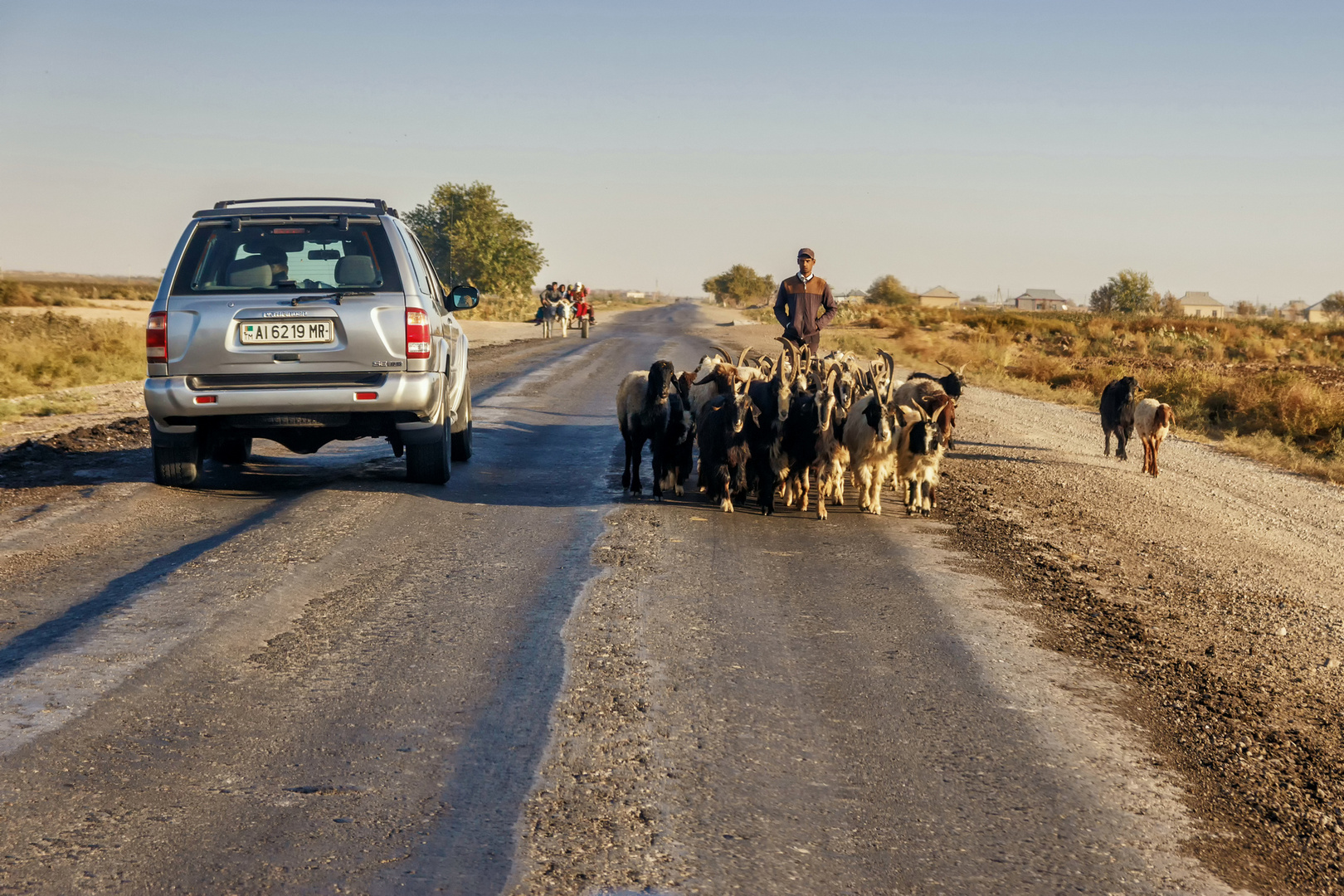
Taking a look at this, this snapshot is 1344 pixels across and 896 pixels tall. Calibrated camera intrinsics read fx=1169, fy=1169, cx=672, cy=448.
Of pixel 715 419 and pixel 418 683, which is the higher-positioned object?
pixel 715 419

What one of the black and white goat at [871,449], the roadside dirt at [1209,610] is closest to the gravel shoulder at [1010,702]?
the roadside dirt at [1209,610]

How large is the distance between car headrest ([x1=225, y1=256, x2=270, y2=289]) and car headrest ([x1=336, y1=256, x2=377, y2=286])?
0.61 metres

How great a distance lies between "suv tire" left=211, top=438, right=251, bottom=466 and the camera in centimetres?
1165

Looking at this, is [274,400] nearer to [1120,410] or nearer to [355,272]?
[355,272]

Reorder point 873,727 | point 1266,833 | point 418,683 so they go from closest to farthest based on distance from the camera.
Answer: point 1266,833, point 873,727, point 418,683

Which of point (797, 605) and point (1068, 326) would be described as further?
point (1068, 326)

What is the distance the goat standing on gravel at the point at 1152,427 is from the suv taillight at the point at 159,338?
11.1 metres

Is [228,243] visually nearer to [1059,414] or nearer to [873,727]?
[873,727]

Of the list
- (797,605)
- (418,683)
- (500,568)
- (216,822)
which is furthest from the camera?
(500,568)

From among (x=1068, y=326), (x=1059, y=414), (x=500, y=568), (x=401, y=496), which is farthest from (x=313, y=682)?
(x=1068, y=326)

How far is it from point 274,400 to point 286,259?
1446 mm

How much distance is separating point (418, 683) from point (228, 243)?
5842 millimetres

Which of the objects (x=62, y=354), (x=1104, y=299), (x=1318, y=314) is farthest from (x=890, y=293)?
(x=62, y=354)

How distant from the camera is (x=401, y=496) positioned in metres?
10.1
